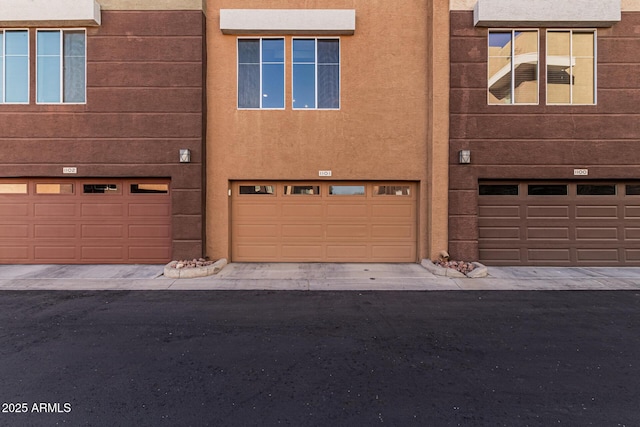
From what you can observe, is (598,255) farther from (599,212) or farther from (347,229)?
(347,229)

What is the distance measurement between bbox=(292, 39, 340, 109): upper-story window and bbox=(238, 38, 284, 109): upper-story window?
0.54 meters

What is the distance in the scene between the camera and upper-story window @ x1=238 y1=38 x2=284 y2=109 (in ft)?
30.9

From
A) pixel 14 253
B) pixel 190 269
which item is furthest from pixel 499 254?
pixel 14 253

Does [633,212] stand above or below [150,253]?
above

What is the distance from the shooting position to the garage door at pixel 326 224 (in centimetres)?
957

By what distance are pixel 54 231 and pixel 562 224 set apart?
15.2m

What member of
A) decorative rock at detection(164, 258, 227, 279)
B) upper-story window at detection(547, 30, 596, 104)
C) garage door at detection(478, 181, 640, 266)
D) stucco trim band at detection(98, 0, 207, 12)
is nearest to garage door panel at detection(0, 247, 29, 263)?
decorative rock at detection(164, 258, 227, 279)

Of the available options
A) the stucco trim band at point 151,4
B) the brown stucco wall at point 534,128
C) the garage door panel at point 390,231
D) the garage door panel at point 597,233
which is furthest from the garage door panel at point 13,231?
the garage door panel at point 597,233

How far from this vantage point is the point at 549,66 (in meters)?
9.09

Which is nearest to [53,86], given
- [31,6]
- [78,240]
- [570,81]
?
[31,6]

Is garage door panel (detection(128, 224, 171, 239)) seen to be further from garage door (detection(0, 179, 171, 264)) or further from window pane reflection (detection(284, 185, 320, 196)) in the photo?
window pane reflection (detection(284, 185, 320, 196))

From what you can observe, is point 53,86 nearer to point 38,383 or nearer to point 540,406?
point 38,383

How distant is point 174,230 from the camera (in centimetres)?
899

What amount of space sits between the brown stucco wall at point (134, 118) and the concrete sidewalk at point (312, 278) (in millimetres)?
1677
